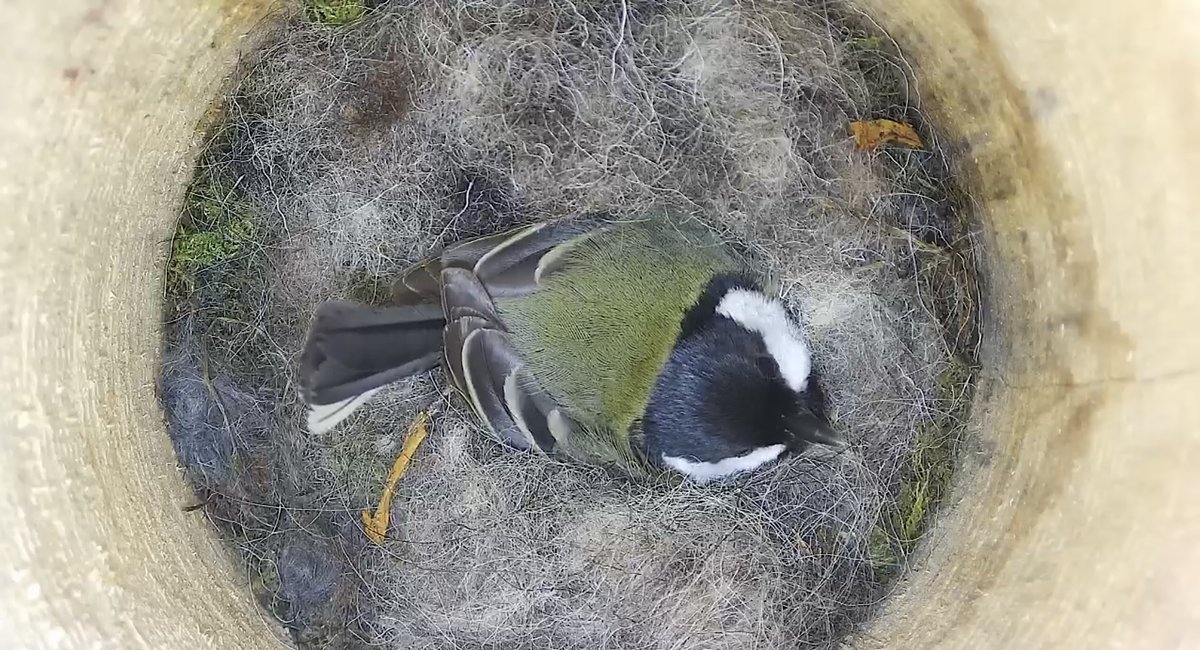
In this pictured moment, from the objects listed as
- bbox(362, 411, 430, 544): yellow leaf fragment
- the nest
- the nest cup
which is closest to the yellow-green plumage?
the nest

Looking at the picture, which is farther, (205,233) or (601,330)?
(205,233)

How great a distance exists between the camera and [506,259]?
3.47 feet

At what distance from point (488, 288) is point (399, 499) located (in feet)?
1.29

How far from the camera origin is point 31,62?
0.86 m

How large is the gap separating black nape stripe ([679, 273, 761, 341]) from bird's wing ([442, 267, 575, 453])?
194mm

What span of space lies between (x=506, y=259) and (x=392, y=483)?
15.7 inches

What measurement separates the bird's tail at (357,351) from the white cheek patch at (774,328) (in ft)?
1.16

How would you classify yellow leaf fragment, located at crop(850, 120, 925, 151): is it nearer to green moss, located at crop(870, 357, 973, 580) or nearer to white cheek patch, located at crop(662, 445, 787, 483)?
green moss, located at crop(870, 357, 973, 580)

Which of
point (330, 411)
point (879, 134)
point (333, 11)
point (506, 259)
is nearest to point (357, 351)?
point (330, 411)

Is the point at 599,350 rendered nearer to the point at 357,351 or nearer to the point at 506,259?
the point at 506,259

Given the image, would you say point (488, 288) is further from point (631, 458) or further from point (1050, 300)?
point (1050, 300)

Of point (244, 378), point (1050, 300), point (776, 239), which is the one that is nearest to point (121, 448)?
point (244, 378)

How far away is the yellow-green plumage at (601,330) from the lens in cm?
103

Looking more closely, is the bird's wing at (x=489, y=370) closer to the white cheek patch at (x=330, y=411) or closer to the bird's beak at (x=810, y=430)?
the white cheek patch at (x=330, y=411)
